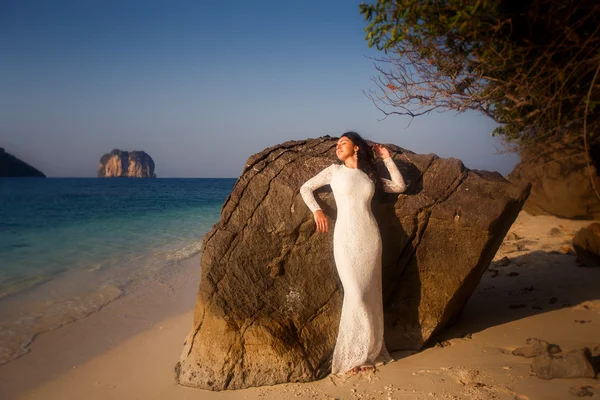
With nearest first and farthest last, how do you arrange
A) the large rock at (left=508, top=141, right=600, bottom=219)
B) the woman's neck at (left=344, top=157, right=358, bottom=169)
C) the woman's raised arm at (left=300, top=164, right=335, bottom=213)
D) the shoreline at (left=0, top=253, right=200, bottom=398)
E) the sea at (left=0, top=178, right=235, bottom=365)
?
the woman's raised arm at (left=300, top=164, right=335, bottom=213) < the woman's neck at (left=344, top=157, right=358, bottom=169) < the shoreline at (left=0, top=253, right=200, bottom=398) < the sea at (left=0, top=178, right=235, bottom=365) < the large rock at (left=508, top=141, right=600, bottom=219)

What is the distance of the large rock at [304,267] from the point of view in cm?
426

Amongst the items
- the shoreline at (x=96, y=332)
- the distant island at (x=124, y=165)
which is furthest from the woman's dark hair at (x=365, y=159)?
the distant island at (x=124, y=165)

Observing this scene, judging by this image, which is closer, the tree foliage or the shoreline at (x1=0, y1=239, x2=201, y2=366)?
the tree foliage

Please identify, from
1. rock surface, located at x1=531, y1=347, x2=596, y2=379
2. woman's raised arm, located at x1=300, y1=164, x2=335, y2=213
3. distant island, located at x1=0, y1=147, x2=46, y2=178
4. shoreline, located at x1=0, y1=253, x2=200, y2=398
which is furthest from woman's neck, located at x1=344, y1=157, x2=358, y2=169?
distant island, located at x1=0, y1=147, x2=46, y2=178

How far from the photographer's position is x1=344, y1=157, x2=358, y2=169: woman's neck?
434 cm

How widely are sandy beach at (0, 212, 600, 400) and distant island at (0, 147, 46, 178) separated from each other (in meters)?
80.6

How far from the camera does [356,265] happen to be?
4.07 m

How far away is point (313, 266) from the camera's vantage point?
173 inches

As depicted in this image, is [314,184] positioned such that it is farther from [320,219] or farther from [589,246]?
[589,246]

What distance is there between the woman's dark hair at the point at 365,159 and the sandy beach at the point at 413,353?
1.88 metres

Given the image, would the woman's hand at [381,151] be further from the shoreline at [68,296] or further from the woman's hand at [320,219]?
the shoreline at [68,296]

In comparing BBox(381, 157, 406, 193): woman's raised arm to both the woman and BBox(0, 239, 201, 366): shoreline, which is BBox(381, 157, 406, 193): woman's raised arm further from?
BBox(0, 239, 201, 366): shoreline

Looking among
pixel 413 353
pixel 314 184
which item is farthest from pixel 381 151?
pixel 413 353

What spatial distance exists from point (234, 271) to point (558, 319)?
4045 millimetres
